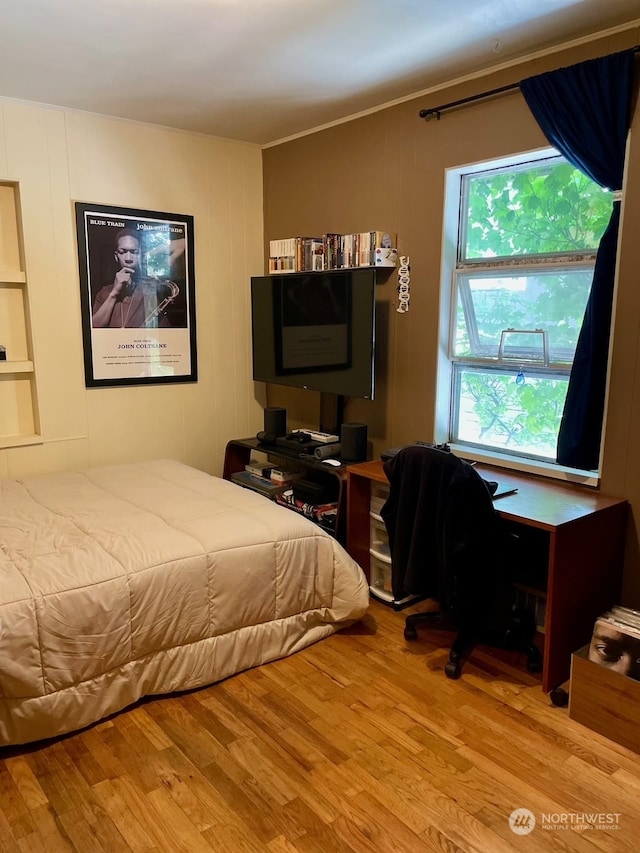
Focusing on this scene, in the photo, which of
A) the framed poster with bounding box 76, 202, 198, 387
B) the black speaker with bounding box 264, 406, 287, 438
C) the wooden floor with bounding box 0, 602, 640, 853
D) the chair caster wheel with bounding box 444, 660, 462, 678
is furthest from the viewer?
the black speaker with bounding box 264, 406, 287, 438

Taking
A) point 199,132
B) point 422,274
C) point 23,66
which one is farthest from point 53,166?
point 422,274

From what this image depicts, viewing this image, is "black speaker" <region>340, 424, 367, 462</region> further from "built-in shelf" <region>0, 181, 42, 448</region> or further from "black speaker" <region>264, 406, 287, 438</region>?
"built-in shelf" <region>0, 181, 42, 448</region>

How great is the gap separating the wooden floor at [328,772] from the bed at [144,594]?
0.13 m

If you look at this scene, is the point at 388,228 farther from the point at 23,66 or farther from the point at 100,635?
the point at 100,635

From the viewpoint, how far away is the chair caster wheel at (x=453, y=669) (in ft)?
8.45

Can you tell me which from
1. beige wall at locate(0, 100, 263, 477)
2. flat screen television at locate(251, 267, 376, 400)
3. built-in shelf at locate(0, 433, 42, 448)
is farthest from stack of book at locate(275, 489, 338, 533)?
built-in shelf at locate(0, 433, 42, 448)

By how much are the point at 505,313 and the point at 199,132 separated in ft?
7.52

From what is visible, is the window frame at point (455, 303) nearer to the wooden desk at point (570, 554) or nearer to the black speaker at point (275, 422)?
the wooden desk at point (570, 554)

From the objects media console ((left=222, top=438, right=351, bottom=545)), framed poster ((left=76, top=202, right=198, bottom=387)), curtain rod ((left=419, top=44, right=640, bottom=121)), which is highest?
curtain rod ((left=419, top=44, right=640, bottom=121))

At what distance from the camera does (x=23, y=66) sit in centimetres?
293

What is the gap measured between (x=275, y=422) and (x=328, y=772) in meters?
2.31

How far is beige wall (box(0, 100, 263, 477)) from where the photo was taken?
11.5 ft

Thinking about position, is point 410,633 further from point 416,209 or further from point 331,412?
point 416,209

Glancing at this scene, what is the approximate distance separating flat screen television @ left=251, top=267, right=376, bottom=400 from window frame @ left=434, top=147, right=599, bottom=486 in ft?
1.23
